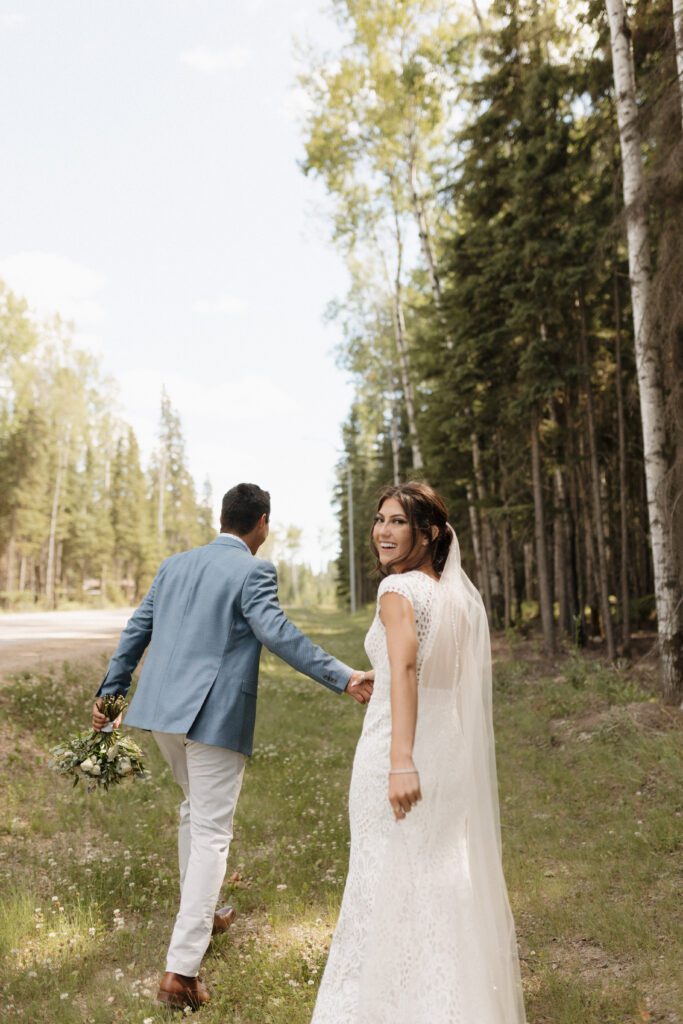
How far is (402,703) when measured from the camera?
3.19 m

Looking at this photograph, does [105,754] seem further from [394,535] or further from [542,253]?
[542,253]

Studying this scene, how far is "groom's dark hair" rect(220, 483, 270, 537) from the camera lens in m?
4.80

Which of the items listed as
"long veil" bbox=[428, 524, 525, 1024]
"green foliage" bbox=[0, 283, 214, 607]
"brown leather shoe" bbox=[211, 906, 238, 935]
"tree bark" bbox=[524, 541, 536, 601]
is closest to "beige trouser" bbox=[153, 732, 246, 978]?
"brown leather shoe" bbox=[211, 906, 238, 935]

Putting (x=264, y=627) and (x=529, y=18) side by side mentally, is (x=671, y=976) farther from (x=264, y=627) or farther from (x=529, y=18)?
(x=529, y=18)

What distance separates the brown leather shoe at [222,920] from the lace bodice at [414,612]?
100 inches

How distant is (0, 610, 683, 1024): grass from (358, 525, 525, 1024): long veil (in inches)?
46.4

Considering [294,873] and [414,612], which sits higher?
[414,612]

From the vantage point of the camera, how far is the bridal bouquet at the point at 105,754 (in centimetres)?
498

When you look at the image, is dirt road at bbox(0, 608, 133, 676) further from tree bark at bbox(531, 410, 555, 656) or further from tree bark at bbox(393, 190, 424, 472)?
tree bark at bbox(393, 190, 424, 472)

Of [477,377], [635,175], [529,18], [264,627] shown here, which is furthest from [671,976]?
[529,18]

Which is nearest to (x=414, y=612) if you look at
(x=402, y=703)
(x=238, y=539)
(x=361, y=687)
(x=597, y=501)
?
(x=402, y=703)

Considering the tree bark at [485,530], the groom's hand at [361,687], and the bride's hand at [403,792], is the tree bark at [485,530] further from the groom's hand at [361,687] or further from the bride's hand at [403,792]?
the bride's hand at [403,792]

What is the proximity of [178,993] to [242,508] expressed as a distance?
254 centimetres

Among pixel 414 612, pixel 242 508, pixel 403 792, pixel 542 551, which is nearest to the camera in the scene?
pixel 403 792
